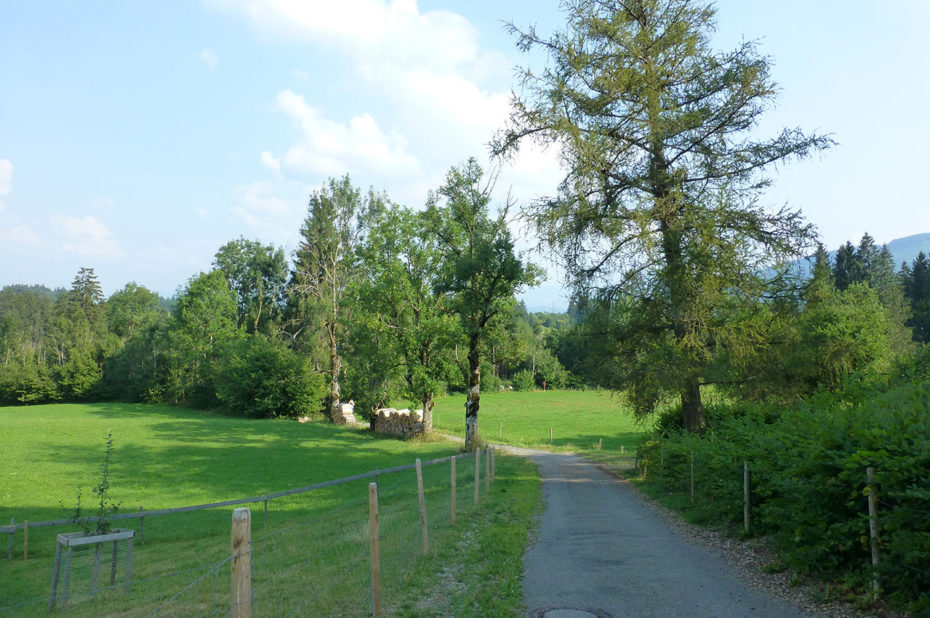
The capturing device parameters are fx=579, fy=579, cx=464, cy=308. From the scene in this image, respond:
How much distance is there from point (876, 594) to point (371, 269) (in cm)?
3511

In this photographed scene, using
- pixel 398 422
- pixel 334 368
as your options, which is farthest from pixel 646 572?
pixel 334 368

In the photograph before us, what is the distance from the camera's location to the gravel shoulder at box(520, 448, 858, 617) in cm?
691

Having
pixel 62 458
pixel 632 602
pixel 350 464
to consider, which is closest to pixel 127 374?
pixel 62 458

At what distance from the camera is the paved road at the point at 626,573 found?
6.90 metres

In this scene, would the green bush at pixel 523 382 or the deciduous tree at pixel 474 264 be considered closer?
the deciduous tree at pixel 474 264

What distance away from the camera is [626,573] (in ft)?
27.5

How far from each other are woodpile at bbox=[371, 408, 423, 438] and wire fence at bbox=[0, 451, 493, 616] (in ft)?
61.4

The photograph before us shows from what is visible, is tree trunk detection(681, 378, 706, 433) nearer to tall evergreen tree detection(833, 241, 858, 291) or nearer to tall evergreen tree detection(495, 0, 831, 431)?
tall evergreen tree detection(495, 0, 831, 431)

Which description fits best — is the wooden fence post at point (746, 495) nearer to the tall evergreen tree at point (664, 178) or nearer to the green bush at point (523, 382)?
the tall evergreen tree at point (664, 178)

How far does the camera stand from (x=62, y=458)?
3089cm

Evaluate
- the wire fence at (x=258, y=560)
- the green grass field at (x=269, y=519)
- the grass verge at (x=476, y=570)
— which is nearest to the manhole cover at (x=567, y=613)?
the grass verge at (x=476, y=570)

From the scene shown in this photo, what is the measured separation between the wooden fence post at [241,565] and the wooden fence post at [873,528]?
611cm

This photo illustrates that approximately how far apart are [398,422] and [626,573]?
33021 millimetres

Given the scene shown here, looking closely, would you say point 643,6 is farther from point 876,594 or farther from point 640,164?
point 876,594
